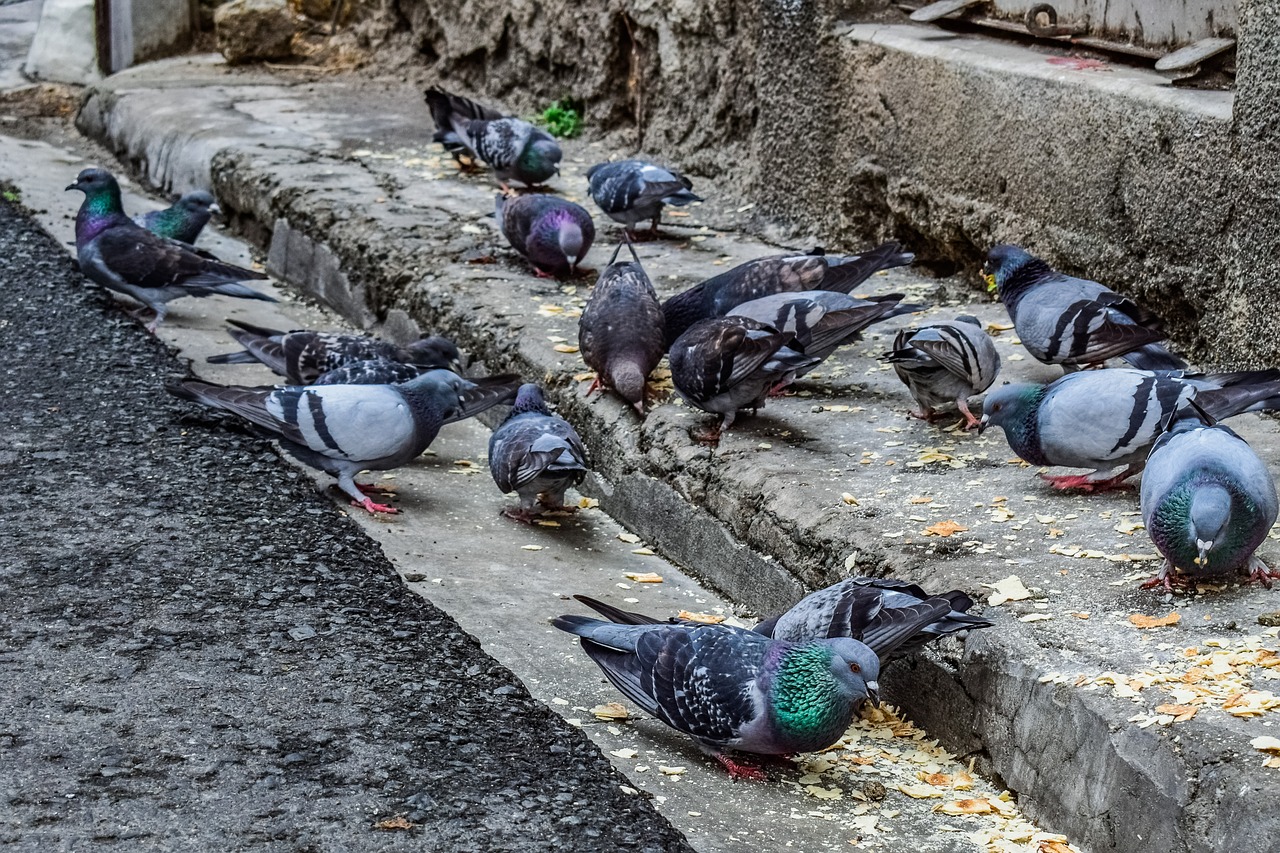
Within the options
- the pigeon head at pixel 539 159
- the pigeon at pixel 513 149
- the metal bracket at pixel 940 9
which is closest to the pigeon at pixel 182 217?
the pigeon at pixel 513 149

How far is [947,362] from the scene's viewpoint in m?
4.55

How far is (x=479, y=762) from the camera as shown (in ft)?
10.7

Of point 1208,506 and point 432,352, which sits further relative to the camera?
point 432,352

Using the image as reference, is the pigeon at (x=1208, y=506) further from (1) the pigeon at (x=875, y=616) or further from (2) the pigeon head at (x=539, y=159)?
(2) the pigeon head at (x=539, y=159)

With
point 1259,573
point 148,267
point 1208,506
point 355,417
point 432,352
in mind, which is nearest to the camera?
point 1208,506

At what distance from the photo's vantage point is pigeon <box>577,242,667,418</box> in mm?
5078

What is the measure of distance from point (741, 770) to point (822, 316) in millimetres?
1915

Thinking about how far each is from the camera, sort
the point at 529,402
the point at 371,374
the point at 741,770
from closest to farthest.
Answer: the point at 741,770 < the point at 529,402 < the point at 371,374

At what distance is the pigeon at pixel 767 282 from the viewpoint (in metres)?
5.33

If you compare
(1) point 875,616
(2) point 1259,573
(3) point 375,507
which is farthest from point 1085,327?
(3) point 375,507

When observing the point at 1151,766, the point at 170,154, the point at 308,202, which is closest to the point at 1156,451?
the point at 1151,766

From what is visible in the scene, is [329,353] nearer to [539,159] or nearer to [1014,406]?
[539,159]

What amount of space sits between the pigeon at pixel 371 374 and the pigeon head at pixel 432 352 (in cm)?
24

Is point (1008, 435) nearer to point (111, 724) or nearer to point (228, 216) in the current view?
point (111, 724)
